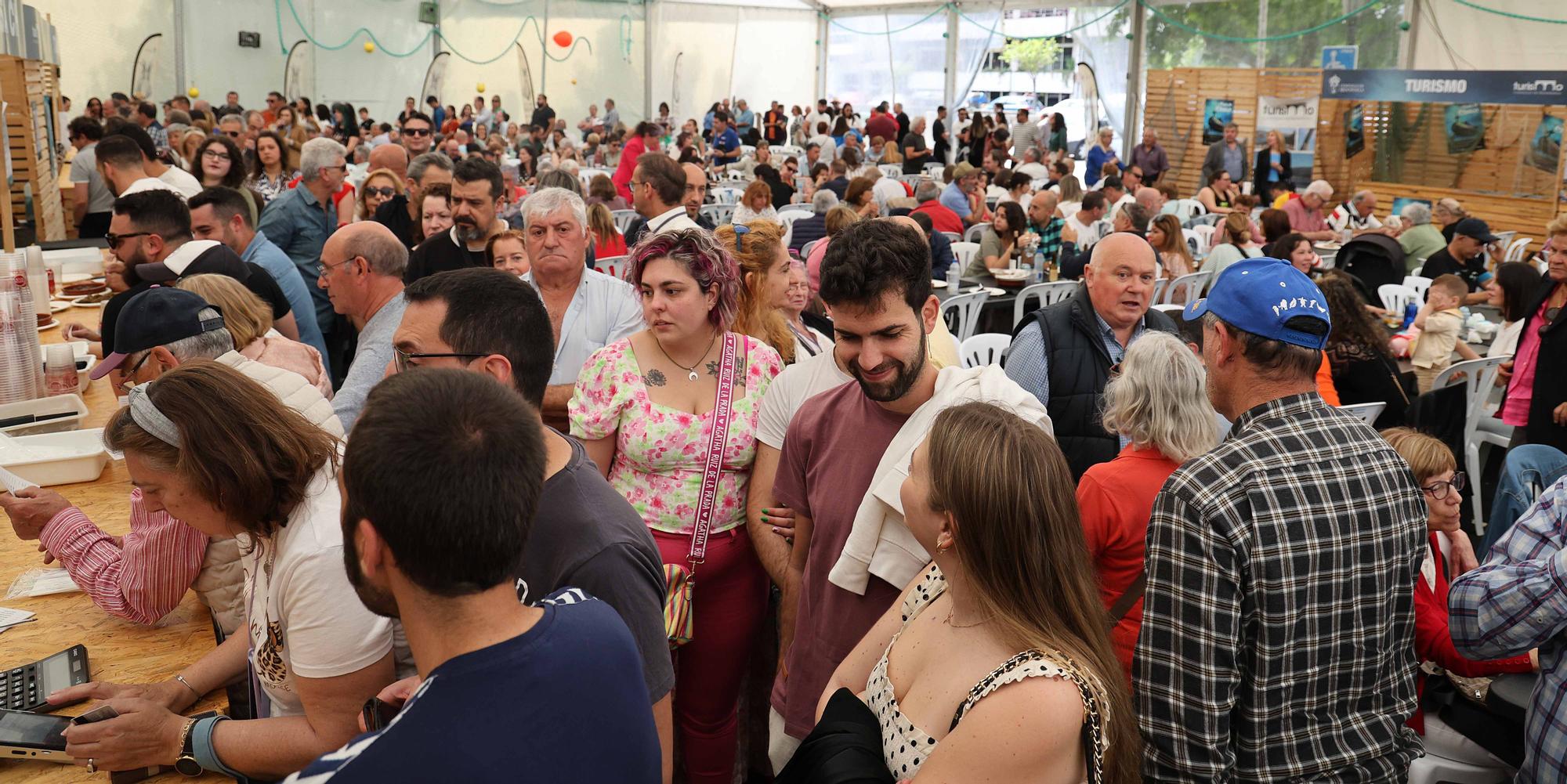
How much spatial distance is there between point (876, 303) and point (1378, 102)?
15.7m

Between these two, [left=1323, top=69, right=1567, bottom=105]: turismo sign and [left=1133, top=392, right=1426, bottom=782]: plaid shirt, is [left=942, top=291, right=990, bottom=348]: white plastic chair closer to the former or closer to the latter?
[left=1133, top=392, right=1426, bottom=782]: plaid shirt

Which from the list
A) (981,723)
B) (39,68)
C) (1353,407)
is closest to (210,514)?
(981,723)

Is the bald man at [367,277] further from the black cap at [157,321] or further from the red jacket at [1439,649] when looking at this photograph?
the red jacket at [1439,649]

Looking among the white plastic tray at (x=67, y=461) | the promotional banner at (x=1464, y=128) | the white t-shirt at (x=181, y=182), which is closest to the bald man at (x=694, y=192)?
the white t-shirt at (x=181, y=182)

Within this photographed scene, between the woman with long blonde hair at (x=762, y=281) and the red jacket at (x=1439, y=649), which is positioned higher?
the woman with long blonde hair at (x=762, y=281)

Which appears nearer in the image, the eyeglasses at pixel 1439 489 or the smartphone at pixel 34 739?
the smartphone at pixel 34 739

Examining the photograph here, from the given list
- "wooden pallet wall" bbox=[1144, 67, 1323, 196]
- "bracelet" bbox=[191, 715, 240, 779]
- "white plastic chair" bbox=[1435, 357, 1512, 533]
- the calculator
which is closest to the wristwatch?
"bracelet" bbox=[191, 715, 240, 779]

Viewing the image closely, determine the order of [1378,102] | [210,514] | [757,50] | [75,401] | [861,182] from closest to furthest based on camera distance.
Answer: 1. [210,514]
2. [75,401]
3. [861,182]
4. [1378,102]
5. [757,50]

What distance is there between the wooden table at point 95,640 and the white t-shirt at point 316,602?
405mm

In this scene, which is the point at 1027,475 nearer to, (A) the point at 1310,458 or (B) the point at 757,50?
(A) the point at 1310,458

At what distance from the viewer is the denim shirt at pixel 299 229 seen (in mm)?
5797

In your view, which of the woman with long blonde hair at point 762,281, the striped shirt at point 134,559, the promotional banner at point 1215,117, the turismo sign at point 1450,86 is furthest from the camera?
the promotional banner at point 1215,117

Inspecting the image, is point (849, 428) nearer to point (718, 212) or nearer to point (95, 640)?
point (95, 640)

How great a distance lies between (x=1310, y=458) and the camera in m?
1.82
